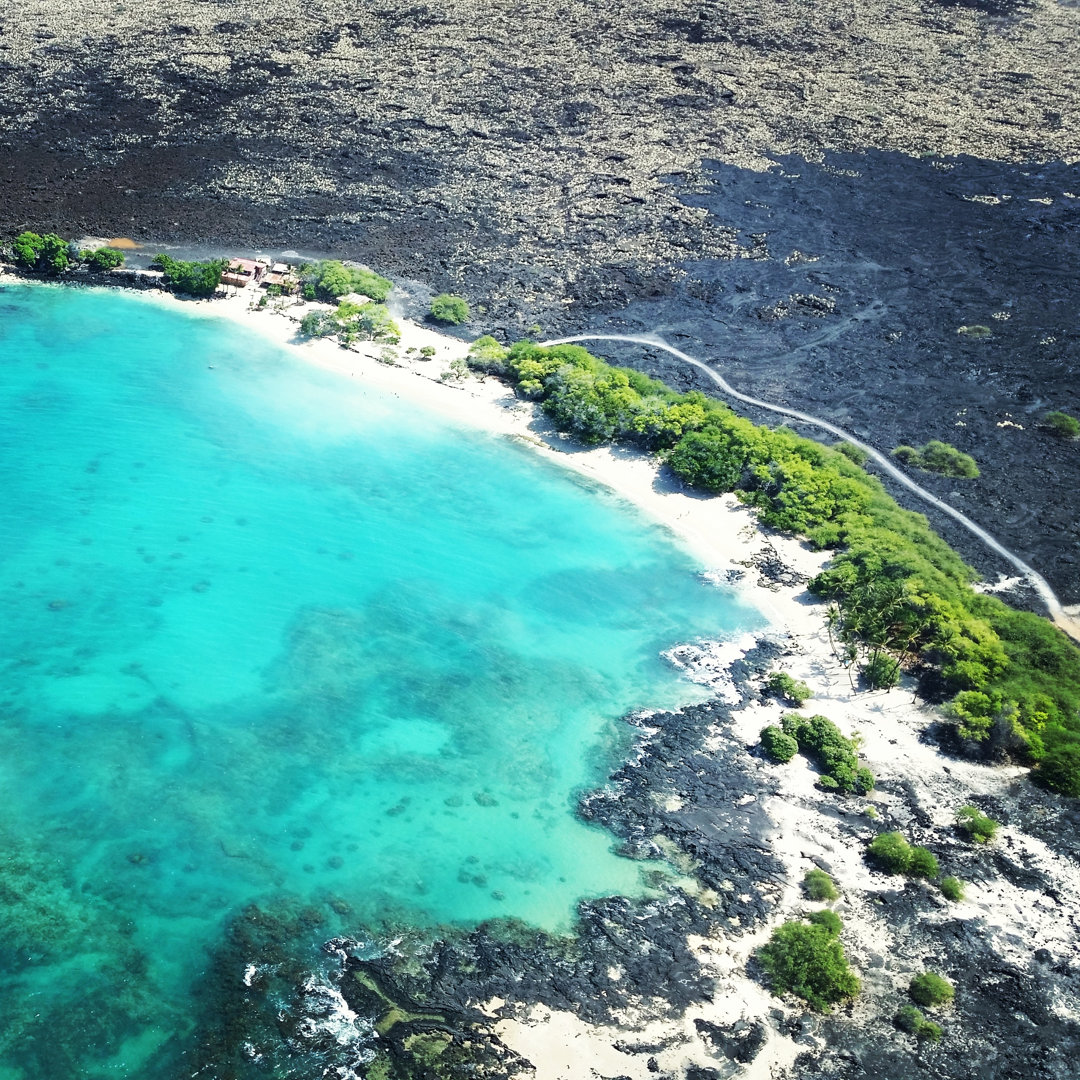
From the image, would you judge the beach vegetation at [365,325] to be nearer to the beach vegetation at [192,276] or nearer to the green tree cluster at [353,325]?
the green tree cluster at [353,325]

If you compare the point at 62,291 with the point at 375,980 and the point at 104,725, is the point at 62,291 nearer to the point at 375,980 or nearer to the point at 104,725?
the point at 104,725

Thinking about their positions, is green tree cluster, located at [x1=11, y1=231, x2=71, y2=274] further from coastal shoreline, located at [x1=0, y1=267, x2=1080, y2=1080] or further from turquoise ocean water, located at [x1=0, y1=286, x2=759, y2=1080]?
coastal shoreline, located at [x1=0, y1=267, x2=1080, y2=1080]

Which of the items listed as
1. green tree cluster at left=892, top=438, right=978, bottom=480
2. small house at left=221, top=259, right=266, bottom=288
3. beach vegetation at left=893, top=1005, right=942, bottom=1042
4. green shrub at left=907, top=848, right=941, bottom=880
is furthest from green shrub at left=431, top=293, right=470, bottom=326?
beach vegetation at left=893, top=1005, right=942, bottom=1042

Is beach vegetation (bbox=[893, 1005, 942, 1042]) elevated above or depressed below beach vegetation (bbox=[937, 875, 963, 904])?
below

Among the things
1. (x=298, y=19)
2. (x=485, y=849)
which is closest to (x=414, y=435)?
(x=485, y=849)

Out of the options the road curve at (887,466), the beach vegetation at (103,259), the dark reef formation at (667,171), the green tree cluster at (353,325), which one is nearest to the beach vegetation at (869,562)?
the road curve at (887,466)

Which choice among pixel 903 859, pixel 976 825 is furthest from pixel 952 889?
pixel 976 825
